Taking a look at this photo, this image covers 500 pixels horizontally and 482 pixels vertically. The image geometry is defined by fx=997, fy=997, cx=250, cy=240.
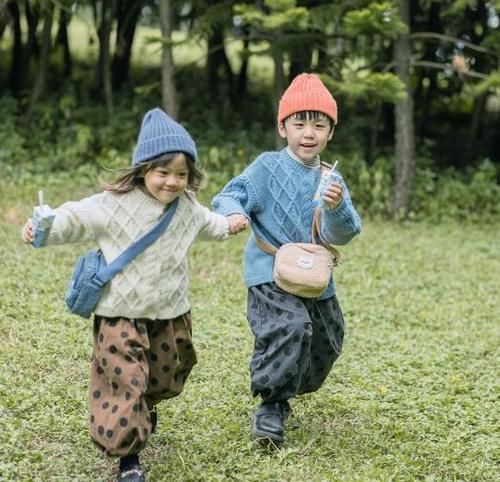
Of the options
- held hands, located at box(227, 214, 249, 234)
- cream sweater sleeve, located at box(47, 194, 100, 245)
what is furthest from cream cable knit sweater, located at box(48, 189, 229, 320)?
held hands, located at box(227, 214, 249, 234)

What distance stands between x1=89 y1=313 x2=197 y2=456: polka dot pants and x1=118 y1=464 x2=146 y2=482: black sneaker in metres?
0.10


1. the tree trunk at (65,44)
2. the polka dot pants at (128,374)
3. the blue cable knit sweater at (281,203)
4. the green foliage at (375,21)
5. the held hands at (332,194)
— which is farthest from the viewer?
the tree trunk at (65,44)

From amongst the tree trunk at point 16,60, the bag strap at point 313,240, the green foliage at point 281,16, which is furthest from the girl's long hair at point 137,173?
the tree trunk at point 16,60

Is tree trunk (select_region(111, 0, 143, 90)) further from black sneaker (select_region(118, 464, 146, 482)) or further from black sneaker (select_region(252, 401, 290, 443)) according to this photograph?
black sneaker (select_region(118, 464, 146, 482))

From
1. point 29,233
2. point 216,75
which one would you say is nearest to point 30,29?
point 216,75

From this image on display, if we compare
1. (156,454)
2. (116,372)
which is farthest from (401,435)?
(116,372)

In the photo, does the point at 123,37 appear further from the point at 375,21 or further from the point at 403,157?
the point at 375,21

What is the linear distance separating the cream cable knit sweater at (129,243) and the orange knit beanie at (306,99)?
2.59 feet

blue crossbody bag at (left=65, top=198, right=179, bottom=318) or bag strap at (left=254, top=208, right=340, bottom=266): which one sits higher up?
blue crossbody bag at (left=65, top=198, right=179, bottom=318)

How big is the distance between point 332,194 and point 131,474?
1.40 metres

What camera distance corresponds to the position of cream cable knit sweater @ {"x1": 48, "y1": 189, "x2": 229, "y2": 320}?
378cm

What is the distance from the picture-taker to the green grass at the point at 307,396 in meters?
4.26

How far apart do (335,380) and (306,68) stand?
605 cm

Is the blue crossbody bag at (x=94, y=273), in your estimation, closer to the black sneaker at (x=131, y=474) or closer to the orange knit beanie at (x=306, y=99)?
the black sneaker at (x=131, y=474)
